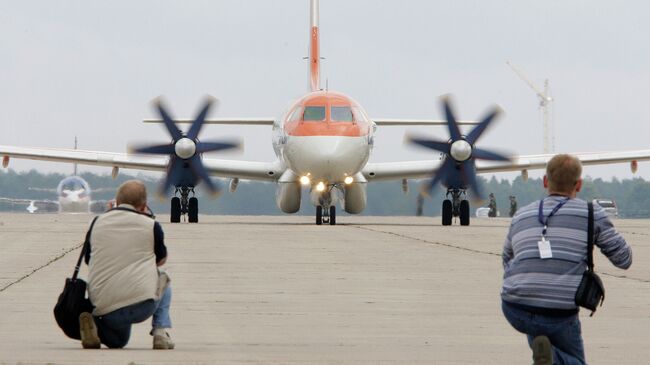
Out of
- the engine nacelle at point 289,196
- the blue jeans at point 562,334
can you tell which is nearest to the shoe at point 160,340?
the blue jeans at point 562,334

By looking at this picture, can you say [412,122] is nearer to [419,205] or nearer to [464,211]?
[464,211]

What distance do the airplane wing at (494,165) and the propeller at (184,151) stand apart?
18.2 feet

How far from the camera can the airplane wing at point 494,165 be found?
43.7 metres

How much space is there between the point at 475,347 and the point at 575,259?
2913 millimetres

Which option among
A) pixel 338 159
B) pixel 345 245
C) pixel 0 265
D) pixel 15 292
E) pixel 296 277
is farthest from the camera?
pixel 338 159

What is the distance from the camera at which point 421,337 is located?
443 inches

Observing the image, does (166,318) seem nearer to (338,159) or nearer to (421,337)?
(421,337)

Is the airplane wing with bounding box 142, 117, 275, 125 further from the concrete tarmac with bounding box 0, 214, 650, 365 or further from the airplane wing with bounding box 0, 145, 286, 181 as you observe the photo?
the concrete tarmac with bounding box 0, 214, 650, 365

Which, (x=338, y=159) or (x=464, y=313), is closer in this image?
(x=464, y=313)

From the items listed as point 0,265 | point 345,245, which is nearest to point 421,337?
point 0,265

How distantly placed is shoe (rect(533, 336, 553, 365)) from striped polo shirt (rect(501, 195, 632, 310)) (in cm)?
28

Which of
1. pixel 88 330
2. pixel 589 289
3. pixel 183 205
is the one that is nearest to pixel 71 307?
pixel 88 330

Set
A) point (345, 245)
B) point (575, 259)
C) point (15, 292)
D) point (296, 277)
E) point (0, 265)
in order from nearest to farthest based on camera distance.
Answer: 1. point (575, 259)
2. point (15, 292)
3. point (296, 277)
4. point (0, 265)
5. point (345, 245)

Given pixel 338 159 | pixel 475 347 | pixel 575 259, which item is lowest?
pixel 475 347
